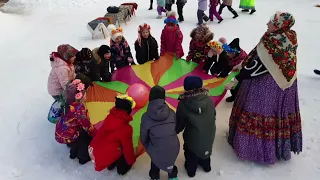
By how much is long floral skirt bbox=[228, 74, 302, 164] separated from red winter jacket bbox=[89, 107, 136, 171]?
1.52m

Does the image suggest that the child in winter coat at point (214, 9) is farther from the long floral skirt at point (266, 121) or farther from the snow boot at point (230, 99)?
the long floral skirt at point (266, 121)

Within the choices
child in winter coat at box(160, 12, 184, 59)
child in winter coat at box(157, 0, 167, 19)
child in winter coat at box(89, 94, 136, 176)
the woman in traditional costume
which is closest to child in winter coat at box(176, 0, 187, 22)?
child in winter coat at box(157, 0, 167, 19)

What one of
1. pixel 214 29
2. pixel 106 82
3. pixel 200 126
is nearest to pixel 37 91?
pixel 106 82

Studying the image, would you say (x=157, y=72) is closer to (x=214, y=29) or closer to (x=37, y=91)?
(x=37, y=91)

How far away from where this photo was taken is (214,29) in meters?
9.62

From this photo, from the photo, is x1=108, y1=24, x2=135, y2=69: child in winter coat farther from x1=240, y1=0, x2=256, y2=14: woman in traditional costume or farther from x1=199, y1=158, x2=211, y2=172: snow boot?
x1=240, y1=0, x2=256, y2=14: woman in traditional costume

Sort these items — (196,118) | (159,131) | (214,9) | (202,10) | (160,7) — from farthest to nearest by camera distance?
1. (160,7)
2. (214,9)
3. (202,10)
4. (196,118)
5. (159,131)

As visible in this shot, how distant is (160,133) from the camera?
354 centimetres

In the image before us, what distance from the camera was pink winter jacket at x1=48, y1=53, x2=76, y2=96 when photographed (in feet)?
15.6

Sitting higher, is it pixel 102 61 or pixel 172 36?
pixel 172 36

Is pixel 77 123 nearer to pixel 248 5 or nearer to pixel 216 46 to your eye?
pixel 216 46

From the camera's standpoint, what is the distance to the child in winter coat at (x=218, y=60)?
518cm

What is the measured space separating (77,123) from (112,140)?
2.01ft

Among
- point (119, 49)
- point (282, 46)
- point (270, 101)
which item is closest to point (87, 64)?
point (119, 49)
